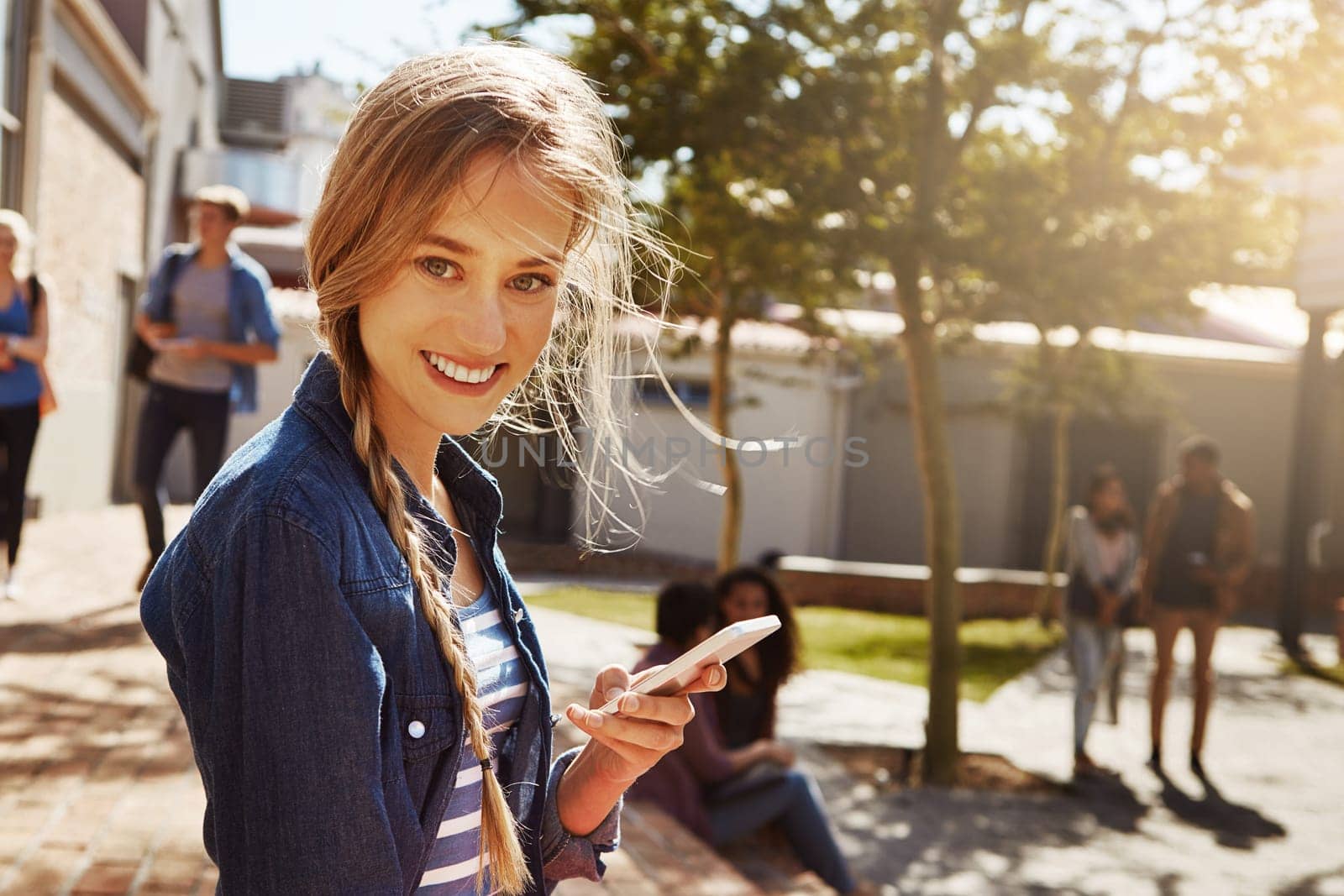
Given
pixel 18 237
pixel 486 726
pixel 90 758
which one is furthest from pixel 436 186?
pixel 18 237

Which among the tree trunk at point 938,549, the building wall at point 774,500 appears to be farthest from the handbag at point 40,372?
the building wall at point 774,500

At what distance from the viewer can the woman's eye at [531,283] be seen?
146 cm

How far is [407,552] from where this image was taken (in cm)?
131

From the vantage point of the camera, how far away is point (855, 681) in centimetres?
1093

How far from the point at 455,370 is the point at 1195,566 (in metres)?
7.45

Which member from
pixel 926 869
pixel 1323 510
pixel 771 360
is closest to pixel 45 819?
pixel 926 869

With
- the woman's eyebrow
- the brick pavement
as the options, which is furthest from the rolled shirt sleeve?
the brick pavement

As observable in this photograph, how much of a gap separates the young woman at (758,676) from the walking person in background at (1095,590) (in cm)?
301

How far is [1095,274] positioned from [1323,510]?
47.6 feet

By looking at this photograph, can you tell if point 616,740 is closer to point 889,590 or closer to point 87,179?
point 87,179

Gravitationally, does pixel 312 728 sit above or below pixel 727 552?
above

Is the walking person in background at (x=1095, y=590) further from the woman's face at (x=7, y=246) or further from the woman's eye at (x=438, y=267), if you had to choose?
the woman's eye at (x=438, y=267)

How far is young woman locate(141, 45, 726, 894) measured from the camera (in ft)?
3.79

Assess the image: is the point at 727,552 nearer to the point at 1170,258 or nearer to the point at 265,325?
the point at 1170,258
